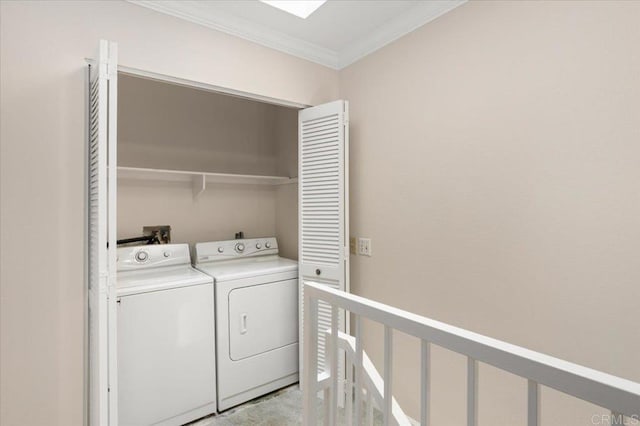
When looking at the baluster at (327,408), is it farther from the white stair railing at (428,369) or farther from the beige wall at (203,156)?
the beige wall at (203,156)

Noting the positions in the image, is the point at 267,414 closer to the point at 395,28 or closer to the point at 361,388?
the point at 361,388

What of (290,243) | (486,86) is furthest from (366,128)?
(290,243)

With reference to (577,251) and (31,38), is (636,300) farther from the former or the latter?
(31,38)

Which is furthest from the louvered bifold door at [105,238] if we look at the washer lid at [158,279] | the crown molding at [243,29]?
the crown molding at [243,29]

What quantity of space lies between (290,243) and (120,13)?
2115mm

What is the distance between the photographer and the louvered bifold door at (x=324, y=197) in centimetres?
218

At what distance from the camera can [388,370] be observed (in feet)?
2.54

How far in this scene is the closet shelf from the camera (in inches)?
96.4

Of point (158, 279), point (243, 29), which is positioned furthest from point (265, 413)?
point (243, 29)

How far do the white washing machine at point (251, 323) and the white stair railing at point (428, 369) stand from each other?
4.26ft

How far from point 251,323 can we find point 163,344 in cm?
58

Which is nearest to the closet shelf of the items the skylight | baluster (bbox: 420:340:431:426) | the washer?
the washer

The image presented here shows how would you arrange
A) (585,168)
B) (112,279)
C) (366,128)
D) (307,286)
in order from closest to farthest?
1. (307,286)
2. (585,168)
3. (112,279)
4. (366,128)

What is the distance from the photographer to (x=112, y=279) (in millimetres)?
1411
